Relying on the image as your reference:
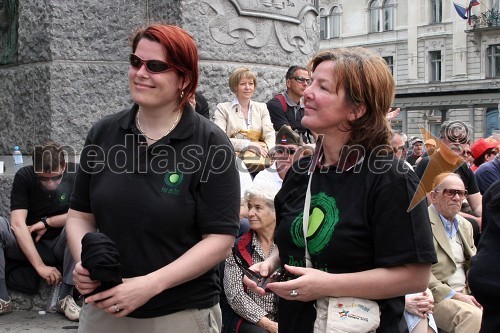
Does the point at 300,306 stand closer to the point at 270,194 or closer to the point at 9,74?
the point at 270,194

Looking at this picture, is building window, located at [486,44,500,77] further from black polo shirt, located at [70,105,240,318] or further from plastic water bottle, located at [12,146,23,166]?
black polo shirt, located at [70,105,240,318]

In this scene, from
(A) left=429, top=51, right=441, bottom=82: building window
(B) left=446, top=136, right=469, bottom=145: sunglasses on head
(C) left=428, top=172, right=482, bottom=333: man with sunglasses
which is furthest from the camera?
(A) left=429, top=51, right=441, bottom=82: building window

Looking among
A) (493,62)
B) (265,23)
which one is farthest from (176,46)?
(493,62)

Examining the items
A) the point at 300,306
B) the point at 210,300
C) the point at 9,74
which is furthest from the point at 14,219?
the point at 300,306

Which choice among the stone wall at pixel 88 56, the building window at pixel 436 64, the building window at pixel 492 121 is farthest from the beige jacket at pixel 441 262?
the building window at pixel 436 64

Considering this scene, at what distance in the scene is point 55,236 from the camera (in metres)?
6.16

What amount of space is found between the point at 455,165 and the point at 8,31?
4.39 m

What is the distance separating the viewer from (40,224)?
603cm

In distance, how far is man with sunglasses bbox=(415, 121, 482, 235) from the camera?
660cm

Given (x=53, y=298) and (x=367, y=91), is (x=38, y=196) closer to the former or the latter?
(x=53, y=298)

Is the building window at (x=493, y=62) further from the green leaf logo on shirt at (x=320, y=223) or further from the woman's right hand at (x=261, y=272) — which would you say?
the green leaf logo on shirt at (x=320, y=223)

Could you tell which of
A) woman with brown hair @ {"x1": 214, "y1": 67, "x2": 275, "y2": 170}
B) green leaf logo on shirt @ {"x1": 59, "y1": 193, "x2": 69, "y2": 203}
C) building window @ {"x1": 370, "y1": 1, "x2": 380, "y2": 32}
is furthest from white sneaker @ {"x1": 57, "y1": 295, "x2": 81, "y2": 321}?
building window @ {"x1": 370, "y1": 1, "x2": 380, "y2": 32}

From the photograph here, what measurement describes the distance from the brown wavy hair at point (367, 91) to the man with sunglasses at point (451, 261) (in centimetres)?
296

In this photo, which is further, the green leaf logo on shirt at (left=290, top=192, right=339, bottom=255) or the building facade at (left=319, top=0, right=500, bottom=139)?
the building facade at (left=319, top=0, right=500, bottom=139)
